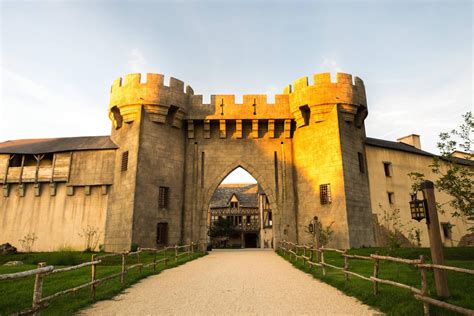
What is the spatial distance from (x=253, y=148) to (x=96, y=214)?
1156 centimetres

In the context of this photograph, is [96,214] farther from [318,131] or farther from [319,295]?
[319,295]

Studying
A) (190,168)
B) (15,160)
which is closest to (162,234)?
(190,168)

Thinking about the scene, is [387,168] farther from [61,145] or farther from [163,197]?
[61,145]

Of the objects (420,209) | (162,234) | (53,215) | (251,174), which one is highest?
(251,174)

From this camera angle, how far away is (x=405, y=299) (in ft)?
18.9

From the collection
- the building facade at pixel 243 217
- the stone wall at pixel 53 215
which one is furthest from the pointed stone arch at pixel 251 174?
the building facade at pixel 243 217

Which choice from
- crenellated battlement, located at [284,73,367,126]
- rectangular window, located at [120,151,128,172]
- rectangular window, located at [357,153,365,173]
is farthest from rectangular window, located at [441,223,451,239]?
rectangular window, located at [120,151,128,172]

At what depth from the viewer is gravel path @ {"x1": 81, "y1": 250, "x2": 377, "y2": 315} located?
5699 mm

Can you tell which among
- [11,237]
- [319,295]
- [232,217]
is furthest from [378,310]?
[232,217]

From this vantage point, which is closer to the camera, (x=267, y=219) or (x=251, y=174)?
(x=251, y=174)

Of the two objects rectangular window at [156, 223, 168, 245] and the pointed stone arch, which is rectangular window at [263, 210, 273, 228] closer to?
the pointed stone arch

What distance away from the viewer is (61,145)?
23.3m

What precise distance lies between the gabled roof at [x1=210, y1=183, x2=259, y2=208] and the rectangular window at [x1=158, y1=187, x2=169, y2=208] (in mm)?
25546

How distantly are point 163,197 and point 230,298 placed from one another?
49.5 ft
